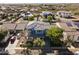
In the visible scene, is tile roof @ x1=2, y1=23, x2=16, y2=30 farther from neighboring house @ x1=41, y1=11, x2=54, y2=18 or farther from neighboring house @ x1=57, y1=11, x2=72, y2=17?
neighboring house @ x1=57, y1=11, x2=72, y2=17

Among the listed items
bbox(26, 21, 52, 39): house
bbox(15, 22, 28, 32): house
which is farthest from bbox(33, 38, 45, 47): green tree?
bbox(15, 22, 28, 32): house

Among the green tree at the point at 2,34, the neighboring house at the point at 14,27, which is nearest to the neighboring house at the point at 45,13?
the neighboring house at the point at 14,27

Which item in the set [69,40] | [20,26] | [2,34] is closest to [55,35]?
[69,40]

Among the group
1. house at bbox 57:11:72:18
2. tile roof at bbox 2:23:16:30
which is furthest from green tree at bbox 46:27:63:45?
tile roof at bbox 2:23:16:30

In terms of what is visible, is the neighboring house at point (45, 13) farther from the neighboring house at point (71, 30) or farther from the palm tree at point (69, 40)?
the palm tree at point (69, 40)

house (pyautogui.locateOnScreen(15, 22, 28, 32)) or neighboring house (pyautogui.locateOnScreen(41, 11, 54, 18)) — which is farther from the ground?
neighboring house (pyautogui.locateOnScreen(41, 11, 54, 18))

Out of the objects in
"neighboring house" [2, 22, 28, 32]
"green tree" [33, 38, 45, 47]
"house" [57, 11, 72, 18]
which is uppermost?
"house" [57, 11, 72, 18]
